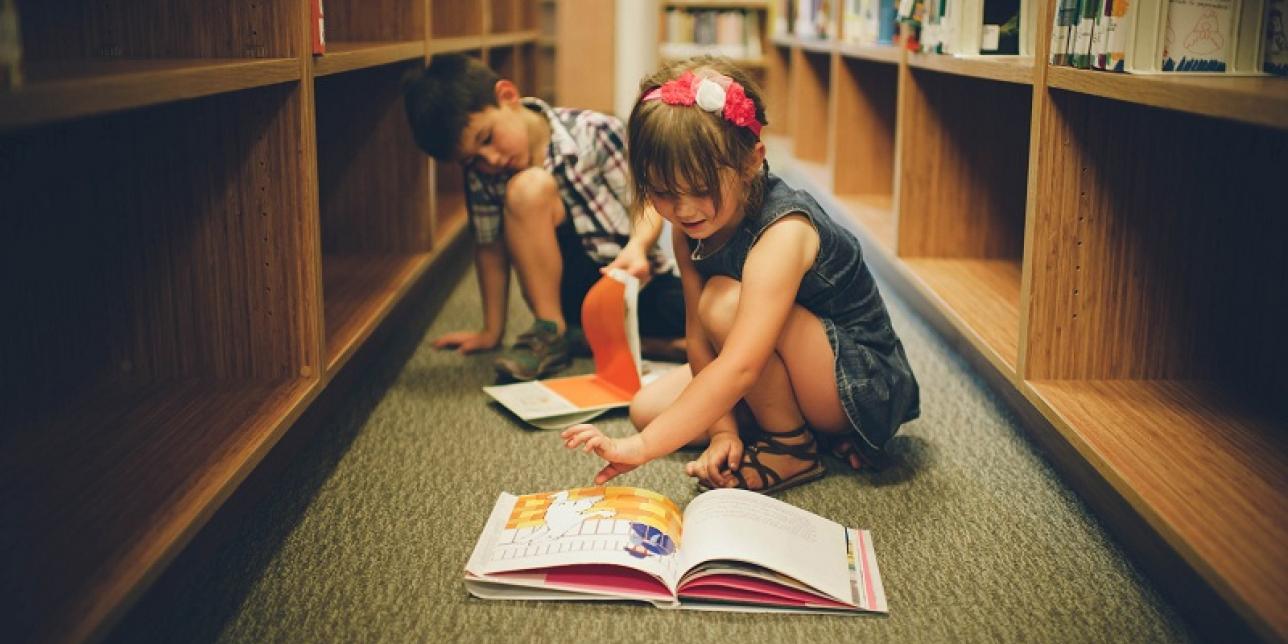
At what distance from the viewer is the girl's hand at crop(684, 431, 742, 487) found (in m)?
1.35

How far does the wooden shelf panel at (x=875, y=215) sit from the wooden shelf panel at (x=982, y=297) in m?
0.18

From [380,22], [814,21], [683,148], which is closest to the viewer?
[683,148]

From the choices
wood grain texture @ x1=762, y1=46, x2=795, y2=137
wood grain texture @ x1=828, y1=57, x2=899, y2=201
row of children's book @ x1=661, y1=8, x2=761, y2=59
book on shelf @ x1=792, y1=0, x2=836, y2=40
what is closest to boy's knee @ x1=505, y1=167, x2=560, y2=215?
wood grain texture @ x1=828, y1=57, x2=899, y2=201

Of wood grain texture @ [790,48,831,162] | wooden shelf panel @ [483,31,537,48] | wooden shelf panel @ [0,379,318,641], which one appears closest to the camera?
wooden shelf panel @ [0,379,318,641]

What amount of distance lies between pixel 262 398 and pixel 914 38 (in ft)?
4.82

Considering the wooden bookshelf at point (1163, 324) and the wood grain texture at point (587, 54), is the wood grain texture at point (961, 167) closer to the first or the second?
the wooden bookshelf at point (1163, 324)

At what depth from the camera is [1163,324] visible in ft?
4.57

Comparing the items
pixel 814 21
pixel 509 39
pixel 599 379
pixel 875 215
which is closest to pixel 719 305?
pixel 599 379

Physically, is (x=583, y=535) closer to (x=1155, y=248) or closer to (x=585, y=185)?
(x=1155, y=248)

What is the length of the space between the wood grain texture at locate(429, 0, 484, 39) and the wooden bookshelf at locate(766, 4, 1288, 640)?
4.63 feet

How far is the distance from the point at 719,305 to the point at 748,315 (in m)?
0.12

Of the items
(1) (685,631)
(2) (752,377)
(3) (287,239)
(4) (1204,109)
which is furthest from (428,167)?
(4) (1204,109)

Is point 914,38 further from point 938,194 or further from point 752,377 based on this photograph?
point 752,377

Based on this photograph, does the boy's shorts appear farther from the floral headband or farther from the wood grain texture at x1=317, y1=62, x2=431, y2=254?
the floral headband
